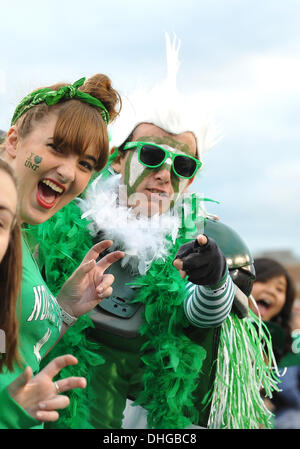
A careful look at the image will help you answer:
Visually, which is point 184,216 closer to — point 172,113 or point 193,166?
point 193,166

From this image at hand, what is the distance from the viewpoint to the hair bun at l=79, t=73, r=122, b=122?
6.30 feet

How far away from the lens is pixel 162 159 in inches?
84.2

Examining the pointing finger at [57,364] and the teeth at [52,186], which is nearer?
the pointing finger at [57,364]

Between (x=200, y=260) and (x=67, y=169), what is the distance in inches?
18.6

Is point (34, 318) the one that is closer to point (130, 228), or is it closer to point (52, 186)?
point (52, 186)

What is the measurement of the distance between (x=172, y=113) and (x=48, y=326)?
3.29 ft

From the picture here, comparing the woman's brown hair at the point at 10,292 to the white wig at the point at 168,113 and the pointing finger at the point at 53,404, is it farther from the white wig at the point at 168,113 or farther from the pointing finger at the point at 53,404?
the white wig at the point at 168,113

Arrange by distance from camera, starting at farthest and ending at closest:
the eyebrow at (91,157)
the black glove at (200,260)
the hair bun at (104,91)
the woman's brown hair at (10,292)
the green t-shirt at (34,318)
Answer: the hair bun at (104,91)
the eyebrow at (91,157)
the black glove at (200,260)
the green t-shirt at (34,318)
the woman's brown hair at (10,292)

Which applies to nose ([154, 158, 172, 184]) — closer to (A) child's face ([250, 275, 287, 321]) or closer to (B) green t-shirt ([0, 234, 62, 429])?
(B) green t-shirt ([0, 234, 62, 429])

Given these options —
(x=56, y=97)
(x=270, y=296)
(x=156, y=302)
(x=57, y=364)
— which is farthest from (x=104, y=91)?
(x=270, y=296)

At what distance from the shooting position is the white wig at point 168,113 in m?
2.21

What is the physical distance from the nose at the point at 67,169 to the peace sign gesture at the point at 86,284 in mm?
214

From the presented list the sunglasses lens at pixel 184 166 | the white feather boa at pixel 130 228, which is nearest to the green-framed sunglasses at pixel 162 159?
the sunglasses lens at pixel 184 166

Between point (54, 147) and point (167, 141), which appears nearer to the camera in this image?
point (54, 147)
